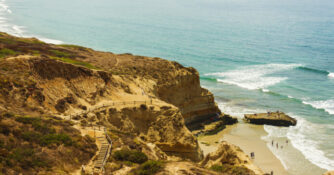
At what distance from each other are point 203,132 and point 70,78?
19.9 m

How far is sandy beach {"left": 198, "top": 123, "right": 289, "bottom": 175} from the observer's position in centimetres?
3944

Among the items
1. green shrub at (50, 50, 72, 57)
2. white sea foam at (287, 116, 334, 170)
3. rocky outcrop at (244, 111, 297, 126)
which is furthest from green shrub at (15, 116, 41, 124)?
rocky outcrop at (244, 111, 297, 126)

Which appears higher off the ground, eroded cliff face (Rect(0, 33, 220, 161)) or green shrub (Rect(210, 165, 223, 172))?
eroded cliff face (Rect(0, 33, 220, 161))

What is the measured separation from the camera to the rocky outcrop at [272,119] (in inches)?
2015

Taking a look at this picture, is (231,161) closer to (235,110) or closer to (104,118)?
(104,118)

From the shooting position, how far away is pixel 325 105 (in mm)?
59812

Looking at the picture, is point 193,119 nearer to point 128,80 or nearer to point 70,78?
point 128,80

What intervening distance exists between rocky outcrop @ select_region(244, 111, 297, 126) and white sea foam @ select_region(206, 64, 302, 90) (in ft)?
61.8

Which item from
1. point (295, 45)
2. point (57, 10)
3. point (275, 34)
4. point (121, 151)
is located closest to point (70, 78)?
point (121, 151)

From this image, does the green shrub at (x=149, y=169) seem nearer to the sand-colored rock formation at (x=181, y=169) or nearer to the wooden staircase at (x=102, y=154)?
the sand-colored rock formation at (x=181, y=169)

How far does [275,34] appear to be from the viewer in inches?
4889

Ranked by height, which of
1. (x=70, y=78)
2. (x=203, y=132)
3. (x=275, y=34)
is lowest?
(x=203, y=132)

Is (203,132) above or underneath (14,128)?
underneath

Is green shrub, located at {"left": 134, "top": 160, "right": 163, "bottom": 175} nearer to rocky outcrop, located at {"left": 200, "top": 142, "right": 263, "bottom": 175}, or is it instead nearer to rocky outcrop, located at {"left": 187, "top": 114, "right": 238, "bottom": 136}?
rocky outcrop, located at {"left": 200, "top": 142, "right": 263, "bottom": 175}
